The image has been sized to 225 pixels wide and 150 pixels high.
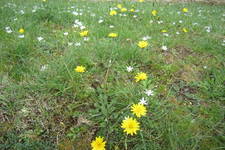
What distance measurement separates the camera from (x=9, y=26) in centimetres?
310

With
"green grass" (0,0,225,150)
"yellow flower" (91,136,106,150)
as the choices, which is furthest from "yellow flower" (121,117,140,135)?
"yellow flower" (91,136,106,150)

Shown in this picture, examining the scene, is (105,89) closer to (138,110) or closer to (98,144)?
(138,110)

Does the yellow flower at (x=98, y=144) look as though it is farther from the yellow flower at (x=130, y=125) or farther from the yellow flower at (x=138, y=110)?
the yellow flower at (x=138, y=110)

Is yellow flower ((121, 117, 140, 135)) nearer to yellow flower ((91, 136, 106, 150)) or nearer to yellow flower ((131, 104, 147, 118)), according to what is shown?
yellow flower ((131, 104, 147, 118))

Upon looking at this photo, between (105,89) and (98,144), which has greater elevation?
(105,89)

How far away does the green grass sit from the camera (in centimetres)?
161

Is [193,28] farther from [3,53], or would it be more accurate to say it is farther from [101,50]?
[3,53]

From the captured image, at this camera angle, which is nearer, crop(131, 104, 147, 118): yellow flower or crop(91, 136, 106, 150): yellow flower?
crop(91, 136, 106, 150): yellow flower

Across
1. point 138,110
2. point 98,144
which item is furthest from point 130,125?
point 98,144

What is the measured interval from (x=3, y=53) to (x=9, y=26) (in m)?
0.94

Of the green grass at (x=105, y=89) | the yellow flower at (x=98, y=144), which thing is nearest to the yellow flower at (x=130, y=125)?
the green grass at (x=105, y=89)

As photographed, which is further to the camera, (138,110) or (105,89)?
(105,89)

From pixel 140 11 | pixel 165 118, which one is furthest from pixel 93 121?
pixel 140 11

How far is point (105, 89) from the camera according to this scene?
6.62ft
